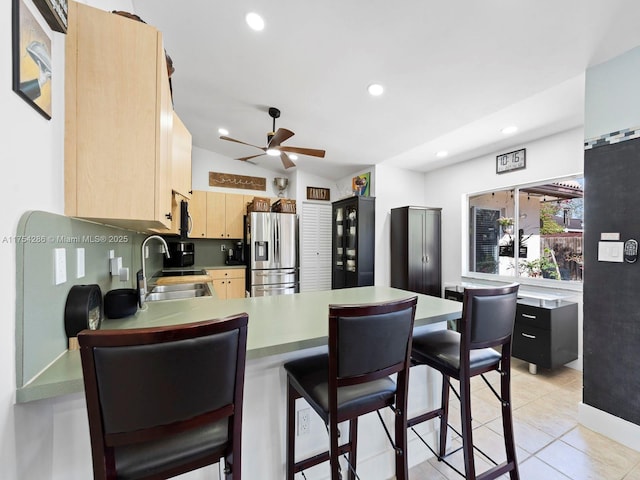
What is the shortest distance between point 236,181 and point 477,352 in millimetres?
4902

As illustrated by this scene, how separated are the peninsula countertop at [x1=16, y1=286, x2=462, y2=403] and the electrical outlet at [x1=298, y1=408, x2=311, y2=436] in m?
0.45

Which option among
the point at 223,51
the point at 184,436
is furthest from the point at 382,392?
the point at 223,51

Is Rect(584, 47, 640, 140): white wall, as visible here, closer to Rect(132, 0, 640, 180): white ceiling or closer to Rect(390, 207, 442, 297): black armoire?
Rect(132, 0, 640, 180): white ceiling

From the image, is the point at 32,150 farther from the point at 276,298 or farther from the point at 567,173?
the point at 567,173

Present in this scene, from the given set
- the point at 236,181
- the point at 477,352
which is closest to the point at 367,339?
the point at 477,352

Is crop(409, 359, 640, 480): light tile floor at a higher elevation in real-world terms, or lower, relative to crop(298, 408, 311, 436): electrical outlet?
lower

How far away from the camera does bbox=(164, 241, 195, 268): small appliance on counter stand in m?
4.55

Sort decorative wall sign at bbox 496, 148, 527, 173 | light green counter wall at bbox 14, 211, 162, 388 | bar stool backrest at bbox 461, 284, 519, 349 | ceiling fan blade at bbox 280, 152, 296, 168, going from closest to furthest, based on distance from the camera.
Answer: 1. light green counter wall at bbox 14, 211, 162, 388
2. bar stool backrest at bbox 461, 284, 519, 349
3. ceiling fan blade at bbox 280, 152, 296, 168
4. decorative wall sign at bbox 496, 148, 527, 173

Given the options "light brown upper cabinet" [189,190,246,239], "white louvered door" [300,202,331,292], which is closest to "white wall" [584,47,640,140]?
"white louvered door" [300,202,331,292]

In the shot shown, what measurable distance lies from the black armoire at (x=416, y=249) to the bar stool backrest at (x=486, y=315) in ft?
9.02

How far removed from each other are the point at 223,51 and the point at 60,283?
230cm

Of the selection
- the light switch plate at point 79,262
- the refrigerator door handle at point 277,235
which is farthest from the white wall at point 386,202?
the light switch plate at point 79,262

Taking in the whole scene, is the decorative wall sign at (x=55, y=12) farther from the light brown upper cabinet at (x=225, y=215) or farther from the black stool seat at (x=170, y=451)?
the light brown upper cabinet at (x=225, y=215)

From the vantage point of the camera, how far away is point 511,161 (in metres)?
3.61
